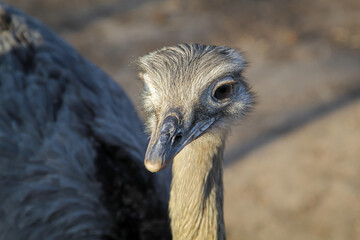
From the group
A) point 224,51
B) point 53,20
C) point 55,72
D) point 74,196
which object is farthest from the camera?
point 53,20

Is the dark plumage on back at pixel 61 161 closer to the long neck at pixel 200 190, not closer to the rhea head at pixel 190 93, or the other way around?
the long neck at pixel 200 190

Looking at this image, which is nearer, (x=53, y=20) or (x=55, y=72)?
(x=55, y=72)

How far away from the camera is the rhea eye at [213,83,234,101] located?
161 centimetres

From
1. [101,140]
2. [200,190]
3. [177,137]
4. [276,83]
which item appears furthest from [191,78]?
[276,83]

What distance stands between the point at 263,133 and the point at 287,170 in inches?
16.3

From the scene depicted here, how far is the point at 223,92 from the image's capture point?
1.63 m

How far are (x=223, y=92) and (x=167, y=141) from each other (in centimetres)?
34

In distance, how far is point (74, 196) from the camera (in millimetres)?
2201

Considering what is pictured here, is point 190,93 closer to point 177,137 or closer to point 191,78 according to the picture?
point 191,78

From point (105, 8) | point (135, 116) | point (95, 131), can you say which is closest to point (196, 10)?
point (105, 8)

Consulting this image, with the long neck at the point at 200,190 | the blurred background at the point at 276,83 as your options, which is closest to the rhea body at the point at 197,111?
the long neck at the point at 200,190

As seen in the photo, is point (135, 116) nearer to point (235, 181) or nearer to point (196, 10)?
point (235, 181)

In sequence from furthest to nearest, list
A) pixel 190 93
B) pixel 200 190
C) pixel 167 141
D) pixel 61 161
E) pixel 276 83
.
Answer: pixel 276 83
pixel 61 161
pixel 200 190
pixel 190 93
pixel 167 141

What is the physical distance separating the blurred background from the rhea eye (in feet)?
4.26
